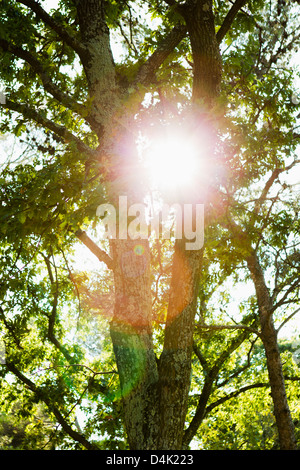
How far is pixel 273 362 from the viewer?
8.92 metres

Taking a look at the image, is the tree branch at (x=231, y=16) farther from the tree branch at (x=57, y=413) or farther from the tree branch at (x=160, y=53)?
the tree branch at (x=57, y=413)

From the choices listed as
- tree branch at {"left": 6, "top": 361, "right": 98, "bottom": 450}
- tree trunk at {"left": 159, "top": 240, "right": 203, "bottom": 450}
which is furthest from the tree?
tree branch at {"left": 6, "top": 361, "right": 98, "bottom": 450}

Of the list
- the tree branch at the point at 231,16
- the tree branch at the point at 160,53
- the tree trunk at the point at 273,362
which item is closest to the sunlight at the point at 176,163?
the tree branch at the point at 231,16

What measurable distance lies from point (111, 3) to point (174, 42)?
176 cm

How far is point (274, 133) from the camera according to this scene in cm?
564

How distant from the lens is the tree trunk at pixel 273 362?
8438 millimetres

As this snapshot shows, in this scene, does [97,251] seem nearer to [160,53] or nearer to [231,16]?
[160,53]

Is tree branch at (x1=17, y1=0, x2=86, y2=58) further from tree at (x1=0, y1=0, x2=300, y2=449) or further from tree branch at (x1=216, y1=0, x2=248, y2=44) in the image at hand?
tree branch at (x1=216, y1=0, x2=248, y2=44)

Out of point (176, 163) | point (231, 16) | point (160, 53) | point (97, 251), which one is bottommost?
point (97, 251)

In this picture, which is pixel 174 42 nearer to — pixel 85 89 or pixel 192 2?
pixel 192 2

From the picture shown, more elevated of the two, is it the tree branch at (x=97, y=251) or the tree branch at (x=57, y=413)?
the tree branch at (x=97, y=251)

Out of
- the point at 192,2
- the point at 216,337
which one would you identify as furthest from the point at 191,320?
the point at 216,337

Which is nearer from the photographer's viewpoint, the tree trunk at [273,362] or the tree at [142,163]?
the tree at [142,163]

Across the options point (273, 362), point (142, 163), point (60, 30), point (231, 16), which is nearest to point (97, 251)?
point (142, 163)
